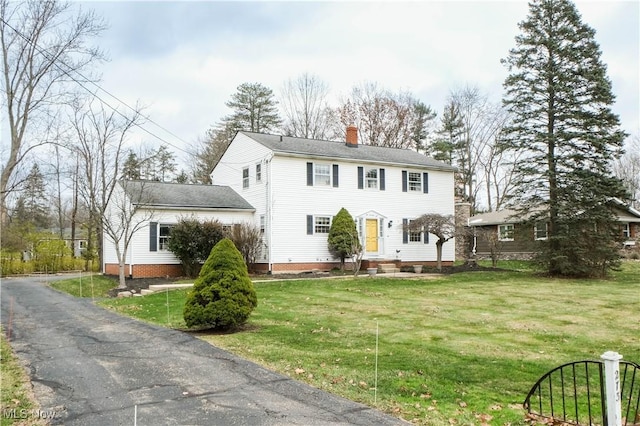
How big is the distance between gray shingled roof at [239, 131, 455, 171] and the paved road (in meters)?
14.7

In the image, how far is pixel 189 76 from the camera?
1812 cm

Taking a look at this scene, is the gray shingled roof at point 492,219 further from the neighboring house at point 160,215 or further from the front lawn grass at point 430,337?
the neighboring house at point 160,215

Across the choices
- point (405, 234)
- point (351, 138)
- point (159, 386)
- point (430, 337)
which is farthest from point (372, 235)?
point (159, 386)

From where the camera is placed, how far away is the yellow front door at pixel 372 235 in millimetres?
25436

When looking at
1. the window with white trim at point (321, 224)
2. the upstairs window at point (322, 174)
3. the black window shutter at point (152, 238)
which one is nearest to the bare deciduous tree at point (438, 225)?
the window with white trim at point (321, 224)

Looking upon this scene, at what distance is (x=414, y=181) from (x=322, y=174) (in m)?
5.61

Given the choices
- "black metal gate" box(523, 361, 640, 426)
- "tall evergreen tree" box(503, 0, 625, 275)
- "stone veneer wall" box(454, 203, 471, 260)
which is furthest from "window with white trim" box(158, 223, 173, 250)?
"black metal gate" box(523, 361, 640, 426)

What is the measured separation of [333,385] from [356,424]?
4.64 ft

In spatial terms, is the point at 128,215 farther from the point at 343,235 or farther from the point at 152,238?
the point at 343,235

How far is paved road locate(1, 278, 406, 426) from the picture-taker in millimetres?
5371

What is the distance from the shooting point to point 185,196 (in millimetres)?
24094

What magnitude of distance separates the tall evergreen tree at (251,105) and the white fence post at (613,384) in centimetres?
4097

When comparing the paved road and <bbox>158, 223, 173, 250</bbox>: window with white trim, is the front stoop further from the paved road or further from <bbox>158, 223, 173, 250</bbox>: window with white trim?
Answer: the paved road

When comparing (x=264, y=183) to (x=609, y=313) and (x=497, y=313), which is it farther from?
(x=609, y=313)
